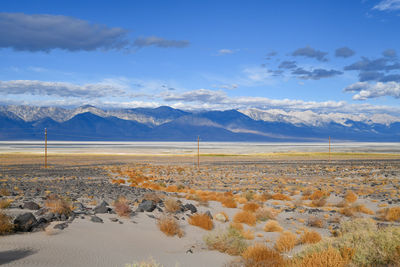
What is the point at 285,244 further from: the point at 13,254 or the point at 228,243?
the point at 13,254

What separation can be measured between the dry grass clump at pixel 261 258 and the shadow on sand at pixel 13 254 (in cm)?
444

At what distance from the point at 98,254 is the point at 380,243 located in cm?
610

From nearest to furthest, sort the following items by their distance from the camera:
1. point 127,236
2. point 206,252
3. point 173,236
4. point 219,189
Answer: point 206,252 < point 127,236 < point 173,236 < point 219,189

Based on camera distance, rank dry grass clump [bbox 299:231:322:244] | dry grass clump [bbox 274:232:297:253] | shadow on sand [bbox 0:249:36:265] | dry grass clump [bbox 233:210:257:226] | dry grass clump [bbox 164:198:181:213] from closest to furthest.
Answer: shadow on sand [bbox 0:249:36:265], dry grass clump [bbox 274:232:297:253], dry grass clump [bbox 299:231:322:244], dry grass clump [bbox 233:210:257:226], dry grass clump [bbox 164:198:181:213]

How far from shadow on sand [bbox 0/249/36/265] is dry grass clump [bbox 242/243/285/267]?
4.44 m

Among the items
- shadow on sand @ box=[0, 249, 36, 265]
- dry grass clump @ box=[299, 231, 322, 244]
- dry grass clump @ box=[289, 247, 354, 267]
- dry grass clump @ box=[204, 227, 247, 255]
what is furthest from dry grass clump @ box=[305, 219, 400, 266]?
shadow on sand @ box=[0, 249, 36, 265]

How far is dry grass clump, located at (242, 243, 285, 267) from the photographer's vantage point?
6777 mm

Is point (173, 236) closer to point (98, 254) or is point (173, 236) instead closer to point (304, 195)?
point (98, 254)

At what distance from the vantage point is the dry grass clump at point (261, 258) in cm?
678

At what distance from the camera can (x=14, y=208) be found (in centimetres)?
1145

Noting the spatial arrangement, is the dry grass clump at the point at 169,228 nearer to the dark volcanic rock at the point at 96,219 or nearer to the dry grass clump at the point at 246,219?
the dark volcanic rock at the point at 96,219

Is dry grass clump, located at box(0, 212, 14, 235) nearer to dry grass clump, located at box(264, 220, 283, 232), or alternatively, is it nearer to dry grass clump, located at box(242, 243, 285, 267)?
dry grass clump, located at box(242, 243, 285, 267)

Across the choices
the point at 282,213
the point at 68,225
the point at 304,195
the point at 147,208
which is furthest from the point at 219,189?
the point at 68,225

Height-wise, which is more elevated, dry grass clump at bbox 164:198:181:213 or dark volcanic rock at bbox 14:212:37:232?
dark volcanic rock at bbox 14:212:37:232
